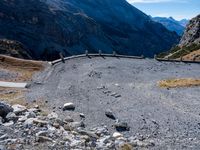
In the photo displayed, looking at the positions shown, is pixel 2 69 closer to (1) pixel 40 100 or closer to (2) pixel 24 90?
(2) pixel 24 90

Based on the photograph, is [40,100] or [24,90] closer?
[40,100]

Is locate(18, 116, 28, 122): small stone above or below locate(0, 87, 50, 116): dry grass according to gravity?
above

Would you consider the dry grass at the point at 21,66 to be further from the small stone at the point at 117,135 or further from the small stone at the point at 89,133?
the small stone at the point at 89,133

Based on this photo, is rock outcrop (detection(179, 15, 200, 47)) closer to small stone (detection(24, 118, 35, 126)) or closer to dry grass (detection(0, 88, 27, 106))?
dry grass (detection(0, 88, 27, 106))

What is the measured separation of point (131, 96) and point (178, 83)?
328 inches

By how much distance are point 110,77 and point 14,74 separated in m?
9.63

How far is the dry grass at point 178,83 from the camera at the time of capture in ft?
132

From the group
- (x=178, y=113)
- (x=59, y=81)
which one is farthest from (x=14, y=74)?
(x=178, y=113)

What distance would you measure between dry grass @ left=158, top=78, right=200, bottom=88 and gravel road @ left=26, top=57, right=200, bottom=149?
0.93 meters

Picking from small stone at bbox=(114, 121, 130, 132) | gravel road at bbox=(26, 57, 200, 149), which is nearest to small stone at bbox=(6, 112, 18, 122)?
gravel road at bbox=(26, 57, 200, 149)

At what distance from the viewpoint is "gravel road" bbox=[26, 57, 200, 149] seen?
25289 millimetres

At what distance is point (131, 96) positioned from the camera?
34.6 m

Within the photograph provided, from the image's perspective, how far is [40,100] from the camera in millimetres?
32062

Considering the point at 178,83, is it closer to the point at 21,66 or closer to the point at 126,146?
the point at 21,66
